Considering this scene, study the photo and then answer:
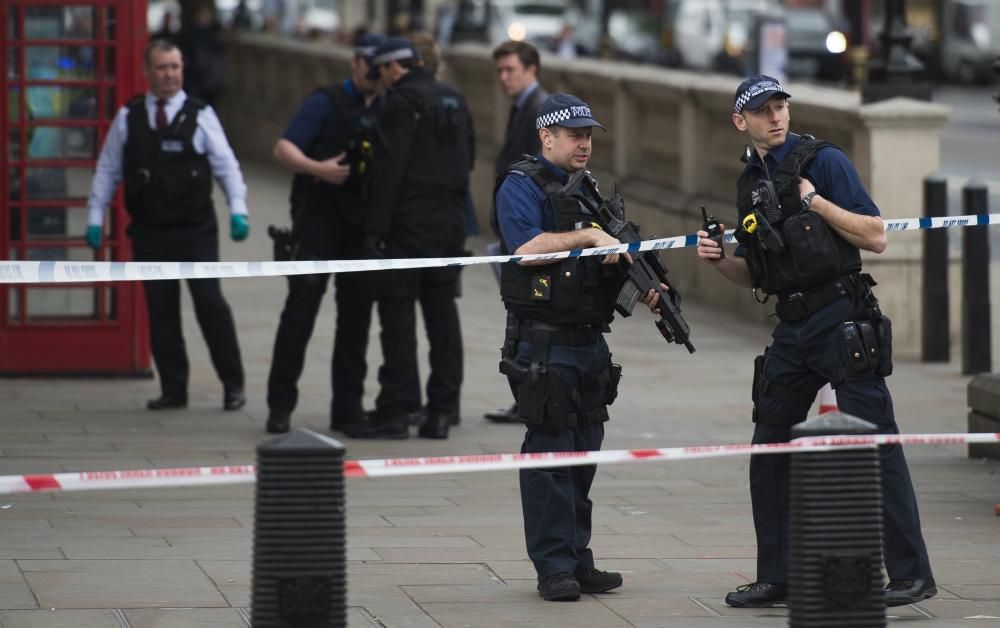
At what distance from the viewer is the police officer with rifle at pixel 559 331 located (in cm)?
659

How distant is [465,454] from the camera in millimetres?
9422

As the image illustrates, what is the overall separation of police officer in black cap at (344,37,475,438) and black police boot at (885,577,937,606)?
366 centimetres

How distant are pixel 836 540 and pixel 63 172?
734 centimetres

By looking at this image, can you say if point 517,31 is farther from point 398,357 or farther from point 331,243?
point 398,357

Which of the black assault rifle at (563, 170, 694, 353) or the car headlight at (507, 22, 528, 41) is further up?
the car headlight at (507, 22, 528, 41)

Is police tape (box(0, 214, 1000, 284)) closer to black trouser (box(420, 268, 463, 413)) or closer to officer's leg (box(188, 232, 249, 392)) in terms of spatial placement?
black trouser (box(420, 268, 463, 413))

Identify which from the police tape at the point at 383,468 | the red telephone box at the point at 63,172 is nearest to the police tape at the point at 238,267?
the police tape at the point at 383,468

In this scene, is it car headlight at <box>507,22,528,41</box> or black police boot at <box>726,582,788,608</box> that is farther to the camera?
car headlight at <box>507,22,528,41</box>

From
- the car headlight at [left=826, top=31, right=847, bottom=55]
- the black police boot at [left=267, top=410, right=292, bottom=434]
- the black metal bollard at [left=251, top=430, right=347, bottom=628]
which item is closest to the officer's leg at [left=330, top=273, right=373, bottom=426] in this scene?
the black police boot at [left=267, top=410, right=292, bottom=434]

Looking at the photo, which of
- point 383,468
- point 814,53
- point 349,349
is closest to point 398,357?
point 349,349

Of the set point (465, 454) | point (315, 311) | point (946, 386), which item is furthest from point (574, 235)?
point (946, 386)

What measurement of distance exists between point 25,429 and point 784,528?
4.63m

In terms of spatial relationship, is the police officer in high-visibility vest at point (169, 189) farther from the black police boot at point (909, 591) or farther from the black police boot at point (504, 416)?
the black police boot at point (909, 591)

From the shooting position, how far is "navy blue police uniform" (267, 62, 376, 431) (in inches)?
387
